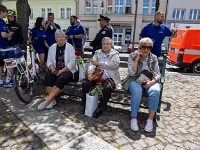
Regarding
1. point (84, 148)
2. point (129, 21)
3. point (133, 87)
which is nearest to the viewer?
point (84, 148)

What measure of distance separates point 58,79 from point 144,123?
1.80m

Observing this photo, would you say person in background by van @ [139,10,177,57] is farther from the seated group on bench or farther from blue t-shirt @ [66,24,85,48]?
blue t-shirt @ [66,24,85,48]

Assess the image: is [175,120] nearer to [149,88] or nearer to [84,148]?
[149,88]

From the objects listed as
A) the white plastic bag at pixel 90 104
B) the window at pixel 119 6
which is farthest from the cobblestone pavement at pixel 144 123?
the window at pixel 119 6

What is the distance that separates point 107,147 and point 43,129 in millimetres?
1086

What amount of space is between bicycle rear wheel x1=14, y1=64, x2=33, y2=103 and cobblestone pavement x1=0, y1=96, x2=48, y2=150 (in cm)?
57

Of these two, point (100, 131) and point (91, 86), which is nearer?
point (100, 131)

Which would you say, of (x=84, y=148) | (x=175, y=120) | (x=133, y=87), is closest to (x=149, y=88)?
(x=133, y=87)

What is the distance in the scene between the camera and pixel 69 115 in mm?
3484

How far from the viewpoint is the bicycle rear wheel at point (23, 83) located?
12.3ft

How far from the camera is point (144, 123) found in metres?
3.30

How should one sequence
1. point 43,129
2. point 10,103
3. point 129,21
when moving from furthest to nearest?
point 129,21 → point 10,103 → point 43,129

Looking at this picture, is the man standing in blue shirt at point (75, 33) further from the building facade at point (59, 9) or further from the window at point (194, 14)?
the building facade at point (59, 9)

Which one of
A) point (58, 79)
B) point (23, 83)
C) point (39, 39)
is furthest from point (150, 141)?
point (39, 39)
